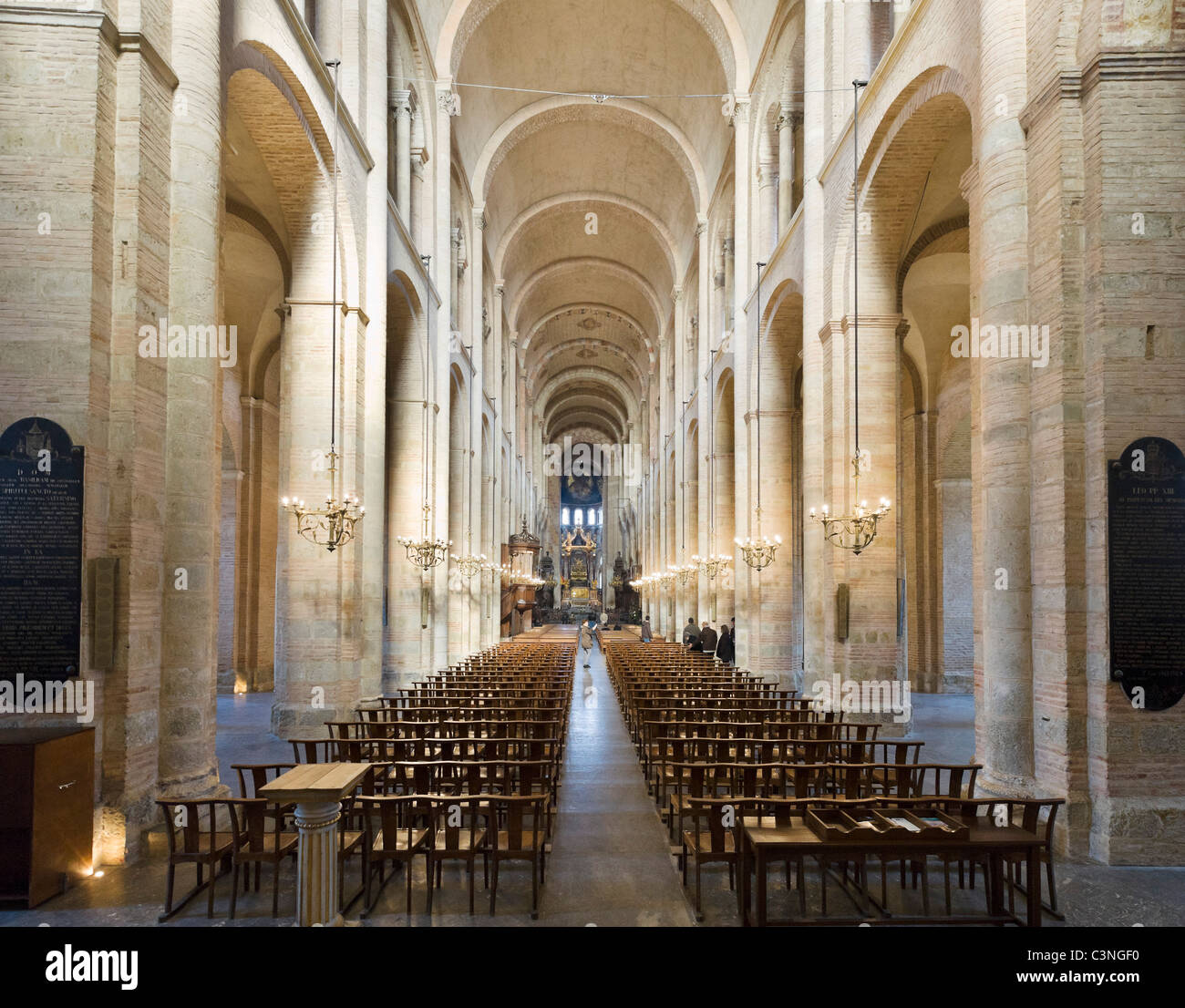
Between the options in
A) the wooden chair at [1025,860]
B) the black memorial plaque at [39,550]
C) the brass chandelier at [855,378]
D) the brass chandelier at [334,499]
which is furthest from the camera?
the brass chandelier at [855,378]

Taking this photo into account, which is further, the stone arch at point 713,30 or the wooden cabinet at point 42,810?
the stone arch at point 713,30

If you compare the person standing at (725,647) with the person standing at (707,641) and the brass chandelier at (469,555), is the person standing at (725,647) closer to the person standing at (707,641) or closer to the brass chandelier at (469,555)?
the person standing at (707,641)

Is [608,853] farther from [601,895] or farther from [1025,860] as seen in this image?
[1025,860]

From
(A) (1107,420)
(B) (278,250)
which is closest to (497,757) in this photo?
(A) (1107,420)

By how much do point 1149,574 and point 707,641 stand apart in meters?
15.5

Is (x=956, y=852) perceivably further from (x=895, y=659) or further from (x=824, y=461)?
(x=824, y=461)

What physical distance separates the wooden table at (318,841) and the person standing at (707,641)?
17.5 m

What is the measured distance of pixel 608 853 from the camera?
692 centimetres

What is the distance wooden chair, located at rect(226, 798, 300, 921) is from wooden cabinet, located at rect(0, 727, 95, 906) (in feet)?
3.60

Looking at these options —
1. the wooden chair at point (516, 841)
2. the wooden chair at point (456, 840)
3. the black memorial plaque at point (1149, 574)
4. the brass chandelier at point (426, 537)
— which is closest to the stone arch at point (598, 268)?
the brass chandelier at point (426, 537)

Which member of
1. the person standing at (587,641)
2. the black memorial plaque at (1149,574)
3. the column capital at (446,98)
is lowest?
the person standing at (587,641)

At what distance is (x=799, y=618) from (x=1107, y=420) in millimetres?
17033

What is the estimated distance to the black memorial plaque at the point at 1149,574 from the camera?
667 centimetres

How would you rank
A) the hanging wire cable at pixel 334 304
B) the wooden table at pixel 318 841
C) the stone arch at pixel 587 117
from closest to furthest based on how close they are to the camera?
the wooden table at pixel 318 841 < the hanging wire cable at pixel 334 304 < the stone arch at pixel 587 117
